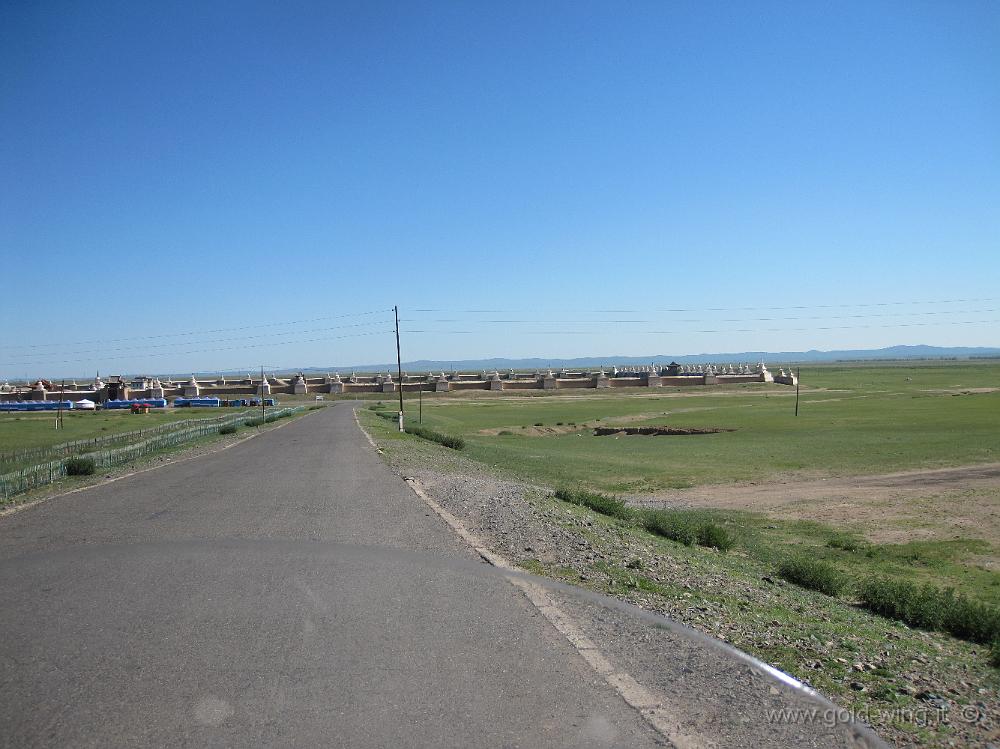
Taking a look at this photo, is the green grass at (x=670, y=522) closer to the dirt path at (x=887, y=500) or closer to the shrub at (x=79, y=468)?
the dirt path at (x=887, y=500)

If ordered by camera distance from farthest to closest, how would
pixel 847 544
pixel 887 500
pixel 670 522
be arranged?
1. pixel 887 500
2. pixel 670 522
3. pixel 847 544

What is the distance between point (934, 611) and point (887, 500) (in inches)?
535

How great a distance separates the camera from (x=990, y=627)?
9.11 meters

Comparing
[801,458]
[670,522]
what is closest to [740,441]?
[801,458]

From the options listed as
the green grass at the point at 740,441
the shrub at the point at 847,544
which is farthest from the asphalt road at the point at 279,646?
the green grass at the point at 740,441

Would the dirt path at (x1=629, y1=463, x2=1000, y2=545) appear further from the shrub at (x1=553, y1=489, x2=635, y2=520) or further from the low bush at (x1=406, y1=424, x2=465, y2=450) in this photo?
the low bush at (x1=406, y1=424, x2=465, y2=450)

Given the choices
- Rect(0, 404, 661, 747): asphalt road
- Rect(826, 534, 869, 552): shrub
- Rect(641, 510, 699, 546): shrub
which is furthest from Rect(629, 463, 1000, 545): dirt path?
Rect(0, 404, 661, 747): asphalt road

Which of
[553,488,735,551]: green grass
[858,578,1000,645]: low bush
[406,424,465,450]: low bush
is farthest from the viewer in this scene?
[406,424,465,450]: low bush

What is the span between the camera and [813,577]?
1197 cm

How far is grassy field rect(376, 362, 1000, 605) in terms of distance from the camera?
1573 cm

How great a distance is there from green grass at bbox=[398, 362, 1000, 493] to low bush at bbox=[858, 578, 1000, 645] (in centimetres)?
1488

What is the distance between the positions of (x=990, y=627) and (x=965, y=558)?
6909mm

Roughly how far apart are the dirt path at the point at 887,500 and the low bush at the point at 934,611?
22.3 feet

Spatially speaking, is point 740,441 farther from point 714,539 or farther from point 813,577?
point 813,577
